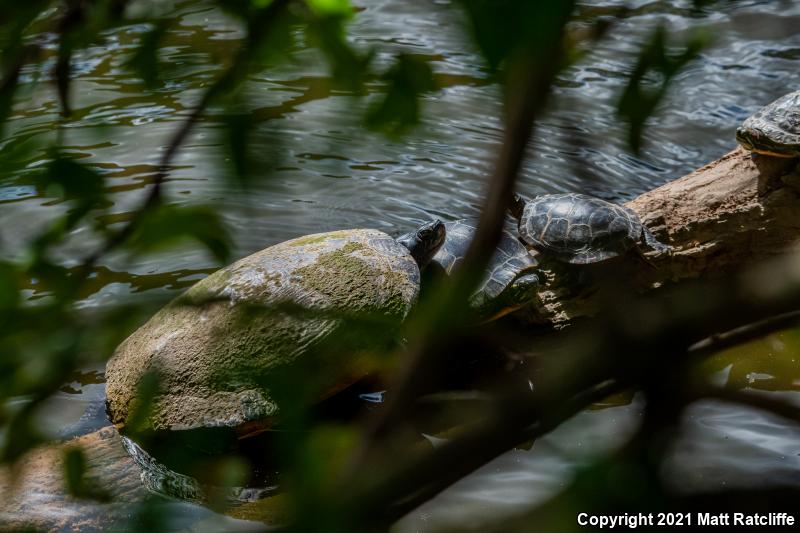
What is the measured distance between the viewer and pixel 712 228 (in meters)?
4.36

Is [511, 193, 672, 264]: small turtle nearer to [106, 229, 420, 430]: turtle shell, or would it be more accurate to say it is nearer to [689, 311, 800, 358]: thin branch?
[106, 229, 420, 430]: turtle shell

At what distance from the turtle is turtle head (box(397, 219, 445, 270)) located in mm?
1690

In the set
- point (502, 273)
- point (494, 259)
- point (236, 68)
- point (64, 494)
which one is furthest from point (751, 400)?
point (494, 259)

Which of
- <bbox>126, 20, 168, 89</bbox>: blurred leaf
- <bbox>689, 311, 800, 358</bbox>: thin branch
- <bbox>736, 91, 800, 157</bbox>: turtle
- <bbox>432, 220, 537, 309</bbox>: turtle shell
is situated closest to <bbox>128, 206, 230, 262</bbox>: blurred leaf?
<bbox>126, 20, 168, 89</bbox>: blurred leaf

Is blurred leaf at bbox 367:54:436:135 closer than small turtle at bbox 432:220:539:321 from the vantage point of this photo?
Yes

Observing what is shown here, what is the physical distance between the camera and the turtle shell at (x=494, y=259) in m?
4.04

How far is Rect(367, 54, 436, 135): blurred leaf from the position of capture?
0.73 metres

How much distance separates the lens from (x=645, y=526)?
531 millimetres

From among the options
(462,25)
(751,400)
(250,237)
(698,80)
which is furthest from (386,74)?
(698,80)

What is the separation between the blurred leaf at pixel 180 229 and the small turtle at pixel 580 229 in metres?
3.65

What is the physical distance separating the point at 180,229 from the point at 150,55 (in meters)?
0.17

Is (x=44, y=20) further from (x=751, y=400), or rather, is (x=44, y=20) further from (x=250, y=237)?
(x=250, y=237)

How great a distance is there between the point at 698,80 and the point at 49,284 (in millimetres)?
7540

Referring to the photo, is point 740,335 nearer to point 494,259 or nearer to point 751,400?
point 751,400
